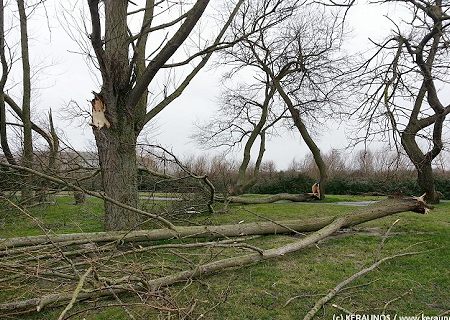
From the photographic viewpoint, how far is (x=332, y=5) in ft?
24.3

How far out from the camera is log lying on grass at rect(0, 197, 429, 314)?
3342 mm

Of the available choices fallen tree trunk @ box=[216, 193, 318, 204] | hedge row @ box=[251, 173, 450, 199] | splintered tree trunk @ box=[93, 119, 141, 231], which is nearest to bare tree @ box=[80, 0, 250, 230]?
Answer: splintered tree trunk @ box=[93, 119, 141, 231]

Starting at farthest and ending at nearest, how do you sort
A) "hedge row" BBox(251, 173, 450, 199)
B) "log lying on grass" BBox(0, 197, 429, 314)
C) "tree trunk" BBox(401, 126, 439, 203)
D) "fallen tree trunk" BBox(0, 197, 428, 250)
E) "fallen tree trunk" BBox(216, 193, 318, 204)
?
1. "hedge row" BBox(251, 173, 450, 199)
2. "fallen tree trunk" BBox(216, 193, 318, 204)
3. "tree trunk" BBox(401, 126, 439, 203)
4. "fallen tree trunk" BBox(0, 197, 428, 250)
5. "log lying on grass" BBox(0, 197, 429, 314)

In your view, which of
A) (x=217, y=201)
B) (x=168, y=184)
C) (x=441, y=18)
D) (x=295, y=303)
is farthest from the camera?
(x=217, y=201)

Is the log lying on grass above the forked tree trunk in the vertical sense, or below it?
below

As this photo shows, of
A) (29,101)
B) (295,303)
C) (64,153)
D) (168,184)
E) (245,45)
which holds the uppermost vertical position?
(245,45)

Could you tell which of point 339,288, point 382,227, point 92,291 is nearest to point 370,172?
point 382,227

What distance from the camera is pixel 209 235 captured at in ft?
18.8

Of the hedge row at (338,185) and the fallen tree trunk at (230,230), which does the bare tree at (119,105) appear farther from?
the hedge row at (338,185)

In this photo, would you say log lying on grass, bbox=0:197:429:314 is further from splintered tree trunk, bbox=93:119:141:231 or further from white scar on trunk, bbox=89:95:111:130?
white scar on trunk, bbox=89:95:111:130

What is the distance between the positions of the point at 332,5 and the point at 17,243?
6908mm

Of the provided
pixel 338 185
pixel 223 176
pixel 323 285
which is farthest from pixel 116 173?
pixel 338 185

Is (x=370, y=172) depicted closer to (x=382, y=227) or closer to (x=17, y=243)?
(x=382, y=227)

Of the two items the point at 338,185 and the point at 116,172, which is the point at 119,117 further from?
the point at 338,185
